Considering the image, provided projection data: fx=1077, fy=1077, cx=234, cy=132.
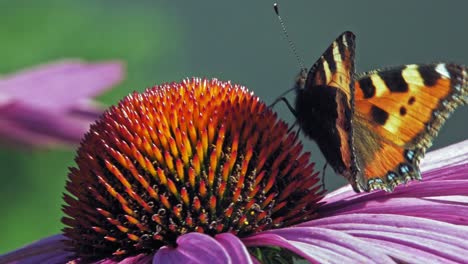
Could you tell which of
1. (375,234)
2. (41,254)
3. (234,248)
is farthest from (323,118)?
(41,254)

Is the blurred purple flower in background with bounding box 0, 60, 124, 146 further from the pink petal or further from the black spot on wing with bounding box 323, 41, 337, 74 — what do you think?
the black spot on wing with bounding box 323, 41, 337, 74

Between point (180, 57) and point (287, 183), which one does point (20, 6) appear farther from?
point (287, 183)

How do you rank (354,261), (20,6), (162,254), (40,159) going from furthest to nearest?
(20,6), (40,159), (162,254), (354,261)

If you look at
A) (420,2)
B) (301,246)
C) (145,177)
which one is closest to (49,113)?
(145,177)

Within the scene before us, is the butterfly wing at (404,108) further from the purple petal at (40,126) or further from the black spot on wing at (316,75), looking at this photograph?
the purple petal at (40,126)

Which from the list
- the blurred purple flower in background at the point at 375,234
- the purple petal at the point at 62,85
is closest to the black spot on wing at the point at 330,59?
the blurred purple flower in background at the point at 375,234
